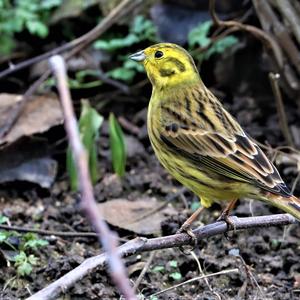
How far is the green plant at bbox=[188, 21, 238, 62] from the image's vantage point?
6.02 m

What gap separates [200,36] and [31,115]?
1.46m

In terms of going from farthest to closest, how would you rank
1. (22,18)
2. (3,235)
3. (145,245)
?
(22,18) → (3,235) → (145,245)

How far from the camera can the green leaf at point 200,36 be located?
5.99 metres

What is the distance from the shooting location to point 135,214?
4.96m

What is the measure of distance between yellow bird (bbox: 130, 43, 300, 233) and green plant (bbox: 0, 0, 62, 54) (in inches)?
85.1

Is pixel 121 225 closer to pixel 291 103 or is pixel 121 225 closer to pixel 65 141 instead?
pixel 65 141

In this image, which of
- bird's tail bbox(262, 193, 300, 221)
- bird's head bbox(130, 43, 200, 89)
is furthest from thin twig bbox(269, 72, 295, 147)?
bird's tail bbox(262, 193, 300, 221)

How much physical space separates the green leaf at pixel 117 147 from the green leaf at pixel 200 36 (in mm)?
1105

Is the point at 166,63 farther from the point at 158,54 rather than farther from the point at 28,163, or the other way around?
the point at 28,163

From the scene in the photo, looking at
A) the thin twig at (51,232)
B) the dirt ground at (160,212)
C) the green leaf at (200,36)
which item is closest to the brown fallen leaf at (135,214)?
the dirt ground at (160,212)

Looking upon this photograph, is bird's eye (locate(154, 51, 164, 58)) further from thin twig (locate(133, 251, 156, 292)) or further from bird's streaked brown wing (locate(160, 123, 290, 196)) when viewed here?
thin twig (locate(133, 251, 156, 292))

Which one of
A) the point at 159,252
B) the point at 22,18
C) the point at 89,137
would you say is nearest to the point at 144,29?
the point at 22,18

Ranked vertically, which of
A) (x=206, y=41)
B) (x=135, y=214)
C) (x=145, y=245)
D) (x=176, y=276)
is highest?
(x=206, y=41)

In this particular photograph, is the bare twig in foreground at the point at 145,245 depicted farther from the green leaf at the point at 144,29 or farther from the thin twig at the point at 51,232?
the green leaf at the point at 144,29
